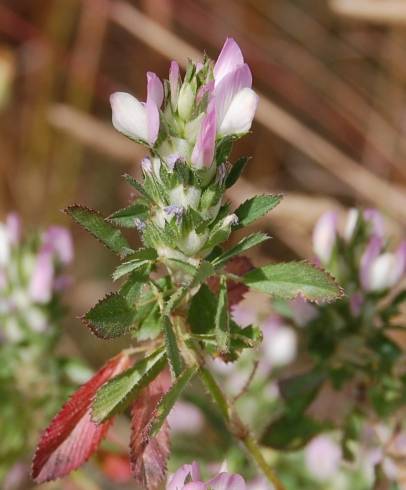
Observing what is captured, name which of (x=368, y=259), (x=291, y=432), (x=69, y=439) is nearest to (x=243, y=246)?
(x=69, y=439)

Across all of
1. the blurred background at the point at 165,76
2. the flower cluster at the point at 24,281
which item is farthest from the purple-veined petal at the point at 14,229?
the blurred background at the point at 165,76

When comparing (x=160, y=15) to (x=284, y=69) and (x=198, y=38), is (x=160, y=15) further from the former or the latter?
(x=284, y=69)

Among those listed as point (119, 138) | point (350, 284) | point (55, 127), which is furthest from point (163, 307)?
point (55, 127)

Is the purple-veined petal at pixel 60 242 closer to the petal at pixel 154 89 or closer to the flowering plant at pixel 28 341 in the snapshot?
the flowering plant at pixel 28 341

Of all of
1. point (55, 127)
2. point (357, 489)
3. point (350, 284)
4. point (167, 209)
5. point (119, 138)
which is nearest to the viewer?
point (167, 209)

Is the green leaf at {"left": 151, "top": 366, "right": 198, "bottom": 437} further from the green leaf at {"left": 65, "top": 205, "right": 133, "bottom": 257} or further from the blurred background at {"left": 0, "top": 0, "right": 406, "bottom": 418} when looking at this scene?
the blurred background at {"left": 0, "top": 0, "right": 406, "bottom": 418}
